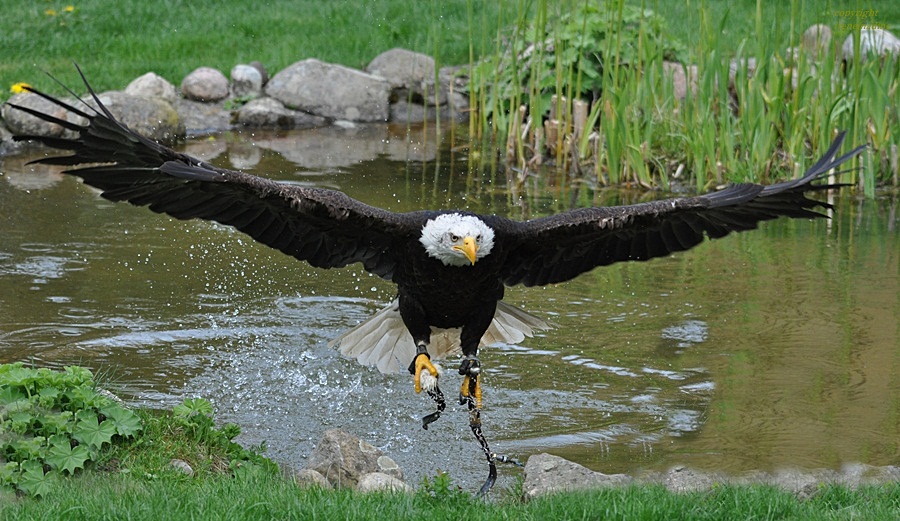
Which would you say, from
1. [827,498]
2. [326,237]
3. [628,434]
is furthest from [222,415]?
[827,498]

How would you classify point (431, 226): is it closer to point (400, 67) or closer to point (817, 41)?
point (817, 41)

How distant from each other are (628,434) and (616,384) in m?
0.61

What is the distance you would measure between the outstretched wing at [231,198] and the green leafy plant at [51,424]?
0.78 m

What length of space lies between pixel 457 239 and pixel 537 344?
194cm

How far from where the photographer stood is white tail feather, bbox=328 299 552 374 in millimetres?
5875

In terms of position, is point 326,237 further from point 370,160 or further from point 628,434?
point 370,160

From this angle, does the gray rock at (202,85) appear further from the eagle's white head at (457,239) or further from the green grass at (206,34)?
the eagle's white head at (457,239)

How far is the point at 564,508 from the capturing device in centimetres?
377

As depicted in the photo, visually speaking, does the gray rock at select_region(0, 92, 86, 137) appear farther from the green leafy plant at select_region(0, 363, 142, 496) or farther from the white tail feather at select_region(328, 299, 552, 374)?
the green leafy plant at select_region(0, 363, 142, 496)

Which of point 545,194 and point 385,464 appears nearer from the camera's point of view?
point 385,464

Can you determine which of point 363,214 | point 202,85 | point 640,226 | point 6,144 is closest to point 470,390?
point 363,214

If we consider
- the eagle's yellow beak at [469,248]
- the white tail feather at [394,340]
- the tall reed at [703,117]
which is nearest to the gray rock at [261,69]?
the tall reed at [703,117]

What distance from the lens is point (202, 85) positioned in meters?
12.9

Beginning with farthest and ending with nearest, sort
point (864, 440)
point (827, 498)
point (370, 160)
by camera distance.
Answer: point (370, 160), point (864, 440), point (827, 498)
